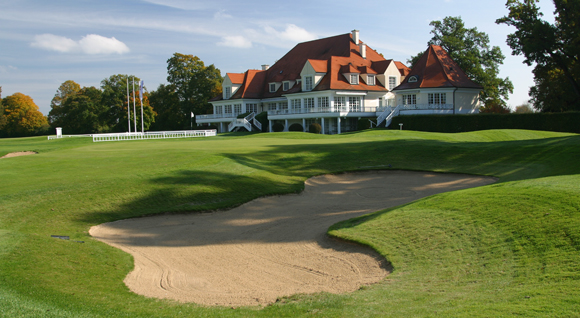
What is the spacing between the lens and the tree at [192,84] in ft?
269

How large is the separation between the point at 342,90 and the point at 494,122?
2083 centimetres

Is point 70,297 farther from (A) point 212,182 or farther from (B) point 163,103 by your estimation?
(B) point 163,103

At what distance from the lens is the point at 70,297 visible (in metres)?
6.62

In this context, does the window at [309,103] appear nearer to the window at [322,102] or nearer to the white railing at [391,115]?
the window at [322,102]

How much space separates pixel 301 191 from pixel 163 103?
73.1m

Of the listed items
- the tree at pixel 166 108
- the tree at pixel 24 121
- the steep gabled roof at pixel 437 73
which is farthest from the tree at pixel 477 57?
the tree at pixel 24 121

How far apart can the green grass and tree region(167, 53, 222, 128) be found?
6325 centimetres

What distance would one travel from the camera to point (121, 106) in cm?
7800

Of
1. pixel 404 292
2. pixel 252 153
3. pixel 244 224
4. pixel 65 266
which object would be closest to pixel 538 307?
pixel 404 292

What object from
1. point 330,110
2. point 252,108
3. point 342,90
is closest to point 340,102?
point 342,90

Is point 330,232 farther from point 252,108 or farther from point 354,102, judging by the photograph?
point 252,108

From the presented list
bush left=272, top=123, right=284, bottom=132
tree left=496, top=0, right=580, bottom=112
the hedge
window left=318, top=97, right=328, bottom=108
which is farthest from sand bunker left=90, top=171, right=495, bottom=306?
bush left=272, top=123, right=284, bottom=132

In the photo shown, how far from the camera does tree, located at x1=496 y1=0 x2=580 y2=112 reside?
46156 mm

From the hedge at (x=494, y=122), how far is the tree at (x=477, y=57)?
61.0 ft
